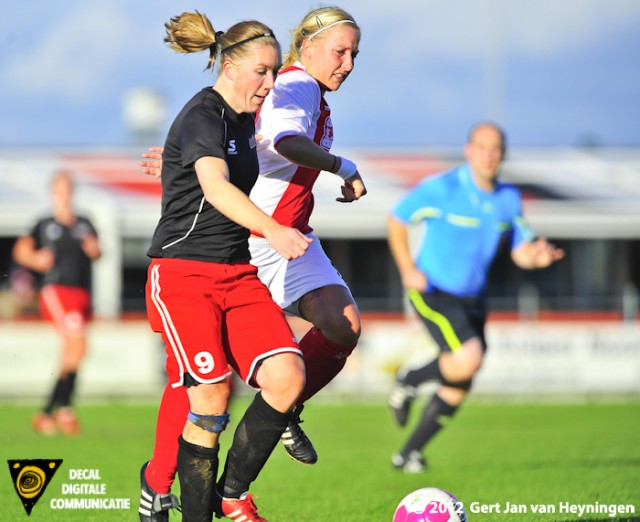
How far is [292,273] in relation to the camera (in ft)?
20.6

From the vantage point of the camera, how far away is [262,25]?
17.3 ft

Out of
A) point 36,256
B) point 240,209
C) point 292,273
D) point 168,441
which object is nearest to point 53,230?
point 36,256

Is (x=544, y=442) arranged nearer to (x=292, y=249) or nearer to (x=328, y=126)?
(x=328, y=126)

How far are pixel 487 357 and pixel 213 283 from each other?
543 inches

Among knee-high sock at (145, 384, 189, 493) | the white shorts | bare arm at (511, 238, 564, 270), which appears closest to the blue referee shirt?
bare arm at (511, 238, 564, 270)

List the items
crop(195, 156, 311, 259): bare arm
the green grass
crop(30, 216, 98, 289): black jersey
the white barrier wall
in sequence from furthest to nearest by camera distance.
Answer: the white barrier wall, crop(30, 216, 98, 289): black jersey, the green grass, crop(195, 156, 311, 259): bare arm

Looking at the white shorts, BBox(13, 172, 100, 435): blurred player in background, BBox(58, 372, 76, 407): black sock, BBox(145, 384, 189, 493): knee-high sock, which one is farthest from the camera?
BBox(13, 172, 100, 435): blurred player in background

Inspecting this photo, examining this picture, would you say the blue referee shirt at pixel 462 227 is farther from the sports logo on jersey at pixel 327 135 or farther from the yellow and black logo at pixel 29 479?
the yellow and black logo at pixel 29 479

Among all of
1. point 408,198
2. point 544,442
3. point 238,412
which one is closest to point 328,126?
point 408,198

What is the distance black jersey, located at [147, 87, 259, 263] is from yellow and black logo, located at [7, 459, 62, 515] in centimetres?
212

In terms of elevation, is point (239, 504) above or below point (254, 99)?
below

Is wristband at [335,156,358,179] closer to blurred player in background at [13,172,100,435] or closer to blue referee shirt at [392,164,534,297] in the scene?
blue referee shirt at [392,164,534,297]

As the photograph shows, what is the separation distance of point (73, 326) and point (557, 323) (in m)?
9.19

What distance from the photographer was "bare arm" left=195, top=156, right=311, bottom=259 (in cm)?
470
